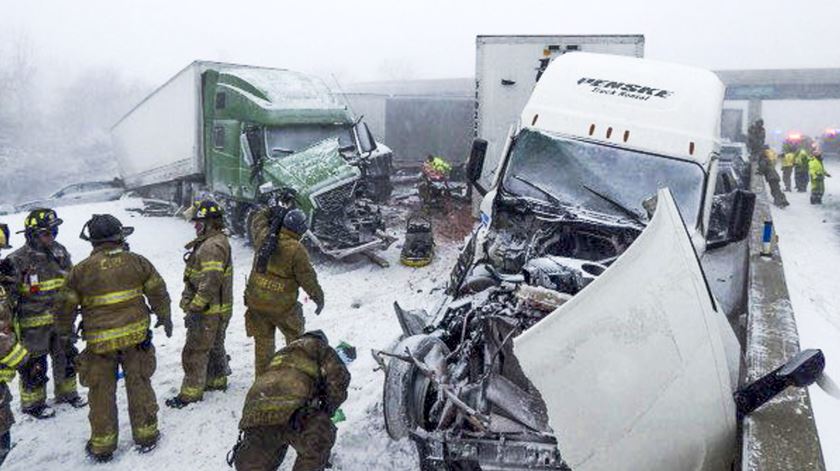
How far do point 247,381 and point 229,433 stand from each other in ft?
A: 3.18

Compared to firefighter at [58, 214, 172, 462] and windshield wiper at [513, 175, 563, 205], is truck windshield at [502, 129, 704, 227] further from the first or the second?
firefighter at [58, 214, 172, 462]

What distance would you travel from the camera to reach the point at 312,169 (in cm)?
989

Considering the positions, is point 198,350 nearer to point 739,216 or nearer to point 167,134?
point 739,216

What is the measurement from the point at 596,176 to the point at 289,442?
3.87 meters

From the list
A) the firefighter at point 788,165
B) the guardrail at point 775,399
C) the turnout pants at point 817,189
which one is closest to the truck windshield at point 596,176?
the guardrail at point 775,399

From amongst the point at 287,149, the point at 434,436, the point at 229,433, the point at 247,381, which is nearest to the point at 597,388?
the point at 434,436

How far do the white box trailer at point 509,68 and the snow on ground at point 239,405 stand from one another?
240 centimetres

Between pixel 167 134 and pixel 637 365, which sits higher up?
pixel 167 134

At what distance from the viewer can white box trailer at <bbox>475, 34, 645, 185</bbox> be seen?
9.21 m


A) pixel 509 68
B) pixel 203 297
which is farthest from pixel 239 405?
pixel 509 68

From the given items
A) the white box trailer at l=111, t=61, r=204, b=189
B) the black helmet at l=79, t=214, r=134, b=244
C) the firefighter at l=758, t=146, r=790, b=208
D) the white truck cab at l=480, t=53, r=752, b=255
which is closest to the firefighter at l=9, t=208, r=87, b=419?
the black helmet at l=79, t=214, r=134, b=244

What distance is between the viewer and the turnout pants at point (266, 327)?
5.47 meters

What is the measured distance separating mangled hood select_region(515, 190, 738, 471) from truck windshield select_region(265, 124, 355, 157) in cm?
841

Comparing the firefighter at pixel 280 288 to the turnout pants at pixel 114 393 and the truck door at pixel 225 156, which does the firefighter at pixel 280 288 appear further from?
the truck door at pixel 225 156
